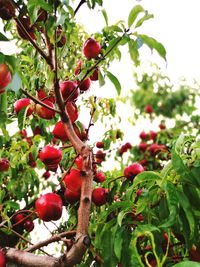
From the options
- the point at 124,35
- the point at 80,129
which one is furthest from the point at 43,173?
the point at 124,35

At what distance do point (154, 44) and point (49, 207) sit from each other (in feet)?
2.50

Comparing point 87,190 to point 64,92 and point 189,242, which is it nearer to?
point 189,242

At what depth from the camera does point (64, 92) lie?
5.62 ft

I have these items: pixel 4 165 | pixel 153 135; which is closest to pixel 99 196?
pixel 4 165

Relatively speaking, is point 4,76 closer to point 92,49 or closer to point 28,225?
point 92,49

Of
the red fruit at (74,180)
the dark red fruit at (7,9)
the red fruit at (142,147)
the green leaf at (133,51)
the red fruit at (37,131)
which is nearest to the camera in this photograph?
the dark red fruit at (7,9)

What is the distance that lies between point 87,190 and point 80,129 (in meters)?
0.57

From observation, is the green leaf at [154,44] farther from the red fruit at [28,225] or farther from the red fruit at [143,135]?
the red fruit at [143,135]

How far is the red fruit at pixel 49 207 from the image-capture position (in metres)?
1.63

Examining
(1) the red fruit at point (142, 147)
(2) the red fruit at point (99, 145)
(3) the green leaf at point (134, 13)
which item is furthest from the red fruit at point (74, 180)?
(1) the red fruit at point (142, 147)

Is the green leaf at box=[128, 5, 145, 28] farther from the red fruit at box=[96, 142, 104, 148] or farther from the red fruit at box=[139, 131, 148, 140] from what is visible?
the red fruit at box=[139, 131, 148, 140]

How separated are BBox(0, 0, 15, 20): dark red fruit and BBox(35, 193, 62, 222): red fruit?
0.73 metres

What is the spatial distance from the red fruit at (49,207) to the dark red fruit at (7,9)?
726 millimetres

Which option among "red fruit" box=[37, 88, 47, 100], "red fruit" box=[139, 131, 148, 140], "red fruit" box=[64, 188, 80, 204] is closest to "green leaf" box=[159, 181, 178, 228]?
"red fruit" box=[64, 188, 80, 204]
